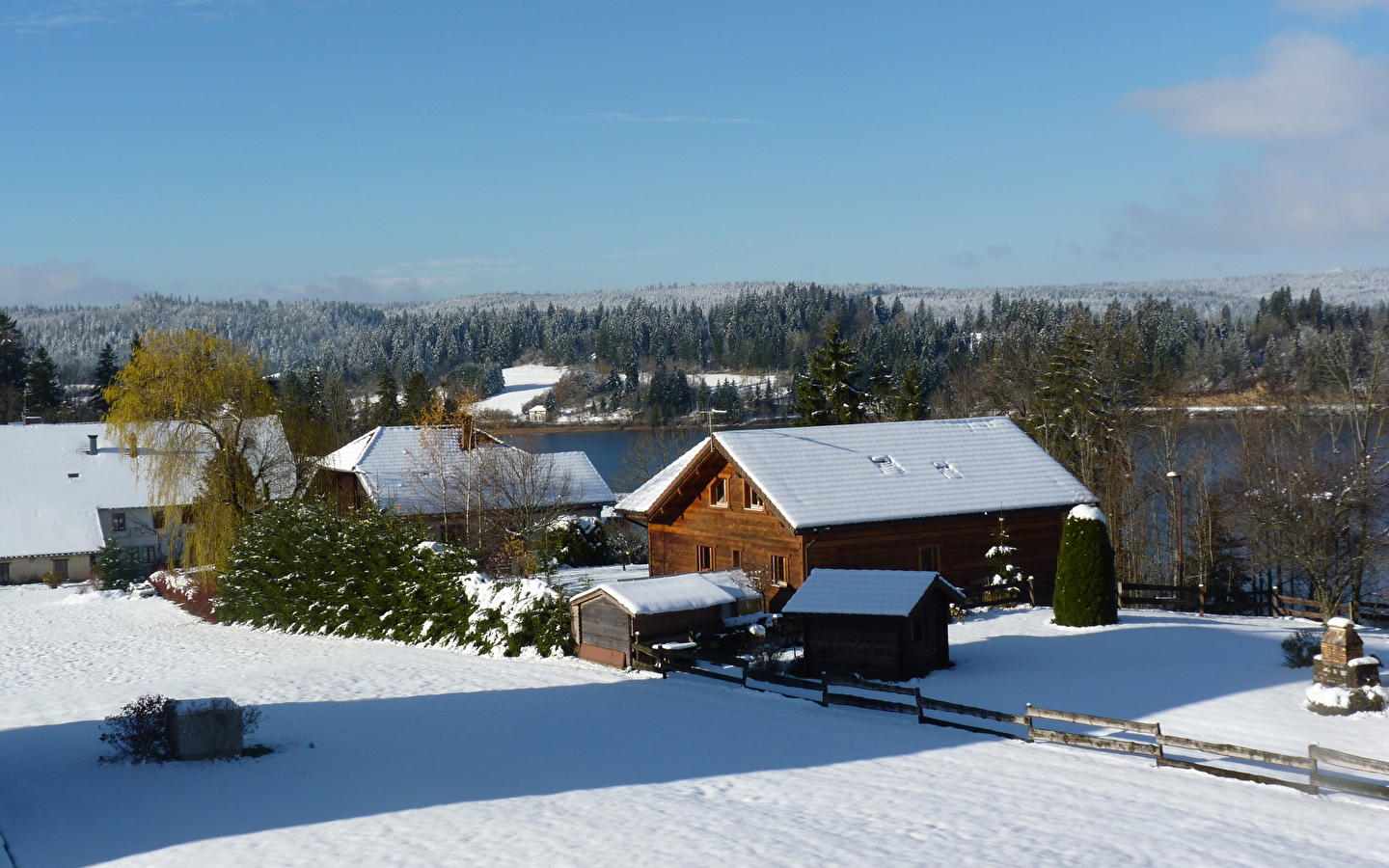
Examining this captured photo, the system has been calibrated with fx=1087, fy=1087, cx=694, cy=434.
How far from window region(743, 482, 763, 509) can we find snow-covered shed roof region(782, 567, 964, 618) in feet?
27.3

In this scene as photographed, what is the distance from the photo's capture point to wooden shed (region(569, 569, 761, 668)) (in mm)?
25172

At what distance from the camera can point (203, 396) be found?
3894cm

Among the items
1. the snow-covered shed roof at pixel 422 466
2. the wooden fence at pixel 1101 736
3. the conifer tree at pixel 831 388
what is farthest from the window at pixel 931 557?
the conifer tree at pixel 831 388

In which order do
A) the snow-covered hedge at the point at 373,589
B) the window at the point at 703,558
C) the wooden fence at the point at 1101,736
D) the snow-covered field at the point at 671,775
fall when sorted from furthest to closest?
the window at the point at 703,558 → the snow-covered hedge at the point at 373,589 → the wooden fence at the point at 1101,736 → the snow-covered field at the point at 671,775

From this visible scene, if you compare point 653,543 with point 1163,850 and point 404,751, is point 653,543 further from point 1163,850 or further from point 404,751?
point 1163,850

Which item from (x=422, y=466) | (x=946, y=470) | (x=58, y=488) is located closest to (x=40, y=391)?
(x=58, y=488)

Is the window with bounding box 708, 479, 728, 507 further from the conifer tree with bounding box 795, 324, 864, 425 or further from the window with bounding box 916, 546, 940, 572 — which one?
the conifer tree with bounding box 795, 324, 864, 425

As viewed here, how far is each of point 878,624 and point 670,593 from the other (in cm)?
510

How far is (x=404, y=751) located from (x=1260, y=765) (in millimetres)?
13395

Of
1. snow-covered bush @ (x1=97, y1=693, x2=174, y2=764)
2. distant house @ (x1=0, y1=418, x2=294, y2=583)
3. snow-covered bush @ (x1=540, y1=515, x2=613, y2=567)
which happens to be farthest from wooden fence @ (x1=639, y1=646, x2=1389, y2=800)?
distant house @ (x1=0, y1=418, x2=294, y2=583)

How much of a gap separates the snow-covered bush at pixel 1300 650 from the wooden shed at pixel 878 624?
22.7 ft

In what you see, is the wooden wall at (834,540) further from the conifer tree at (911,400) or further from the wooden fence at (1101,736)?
the conifer tree at (911,400)

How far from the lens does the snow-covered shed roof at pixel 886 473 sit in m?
32.4

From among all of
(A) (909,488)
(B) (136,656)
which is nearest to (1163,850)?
(A) (909,488)
